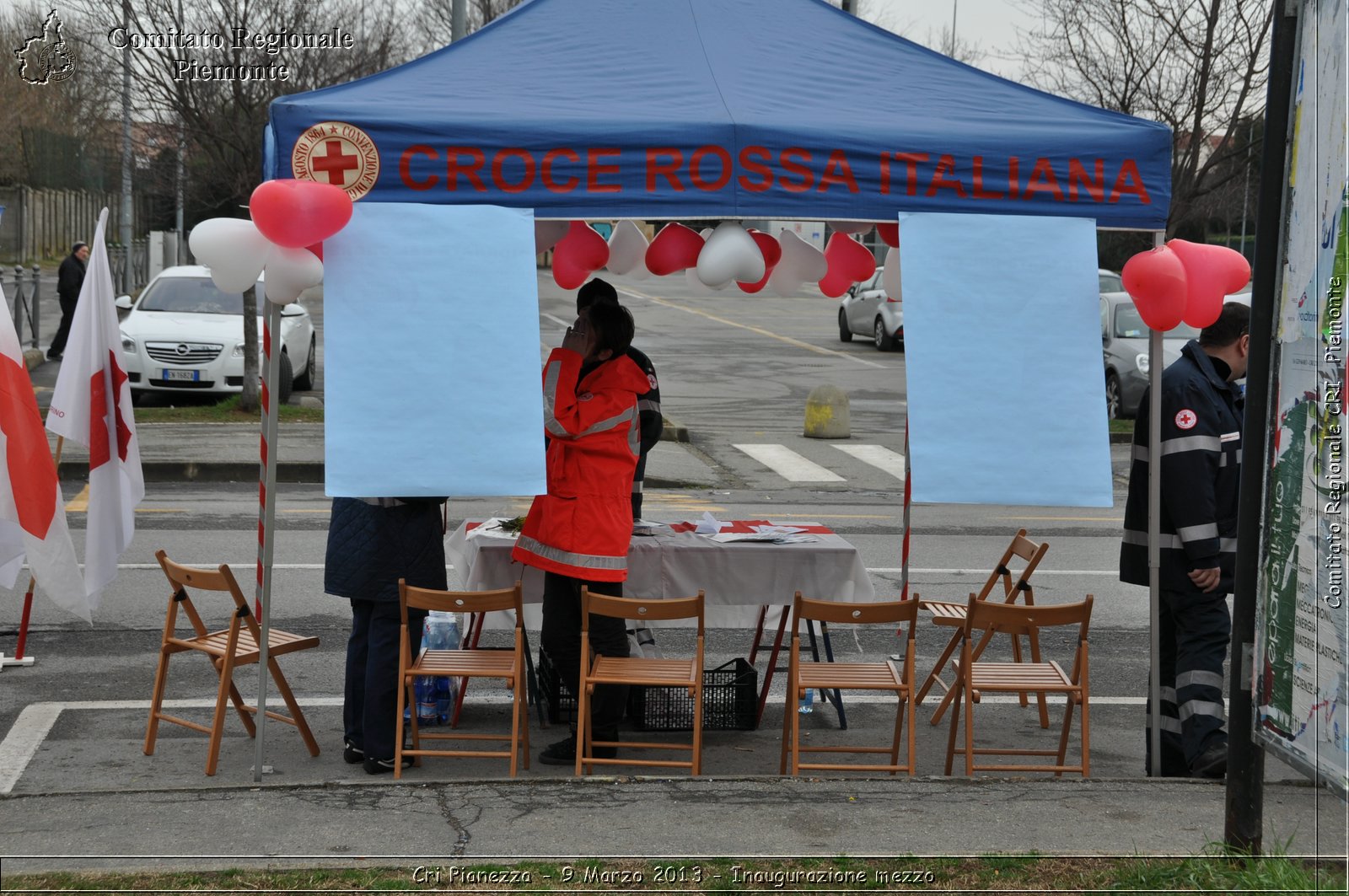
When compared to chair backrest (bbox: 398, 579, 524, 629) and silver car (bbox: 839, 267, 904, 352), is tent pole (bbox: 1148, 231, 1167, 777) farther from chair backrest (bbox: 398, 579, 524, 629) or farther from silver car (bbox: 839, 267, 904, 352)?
silver car (bbox: 839, 267, 904, 352)

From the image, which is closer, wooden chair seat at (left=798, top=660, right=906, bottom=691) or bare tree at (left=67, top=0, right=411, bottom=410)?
wooden chair seat at (left=798, top=660, right=906, bottom=691)

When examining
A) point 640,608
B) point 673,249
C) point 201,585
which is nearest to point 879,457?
point 673,249

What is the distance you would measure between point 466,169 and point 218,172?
1371 cm

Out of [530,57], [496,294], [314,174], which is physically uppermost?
[530,57]

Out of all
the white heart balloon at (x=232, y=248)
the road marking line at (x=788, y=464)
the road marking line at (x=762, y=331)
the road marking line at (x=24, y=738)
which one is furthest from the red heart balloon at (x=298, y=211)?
the road marking line at (x=762, y=331)

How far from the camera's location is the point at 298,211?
5188 millimetres

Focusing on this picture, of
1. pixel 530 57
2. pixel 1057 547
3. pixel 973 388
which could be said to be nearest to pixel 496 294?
pixel 530 57

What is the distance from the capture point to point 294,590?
31.0 feet

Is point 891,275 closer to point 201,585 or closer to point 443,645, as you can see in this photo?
point 443,645

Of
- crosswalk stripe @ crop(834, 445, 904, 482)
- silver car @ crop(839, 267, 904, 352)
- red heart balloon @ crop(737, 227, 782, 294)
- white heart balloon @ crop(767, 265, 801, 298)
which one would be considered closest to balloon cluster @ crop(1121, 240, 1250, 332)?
red heart balloon @ crop(737, 227, 782, 294)

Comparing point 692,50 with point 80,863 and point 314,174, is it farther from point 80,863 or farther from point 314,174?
point 80,863

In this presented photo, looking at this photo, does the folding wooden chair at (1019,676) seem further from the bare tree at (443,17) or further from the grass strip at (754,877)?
the bare tree at (443,17)

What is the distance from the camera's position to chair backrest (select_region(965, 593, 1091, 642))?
5703mm

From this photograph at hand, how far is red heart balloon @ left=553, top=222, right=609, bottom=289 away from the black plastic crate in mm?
2742
